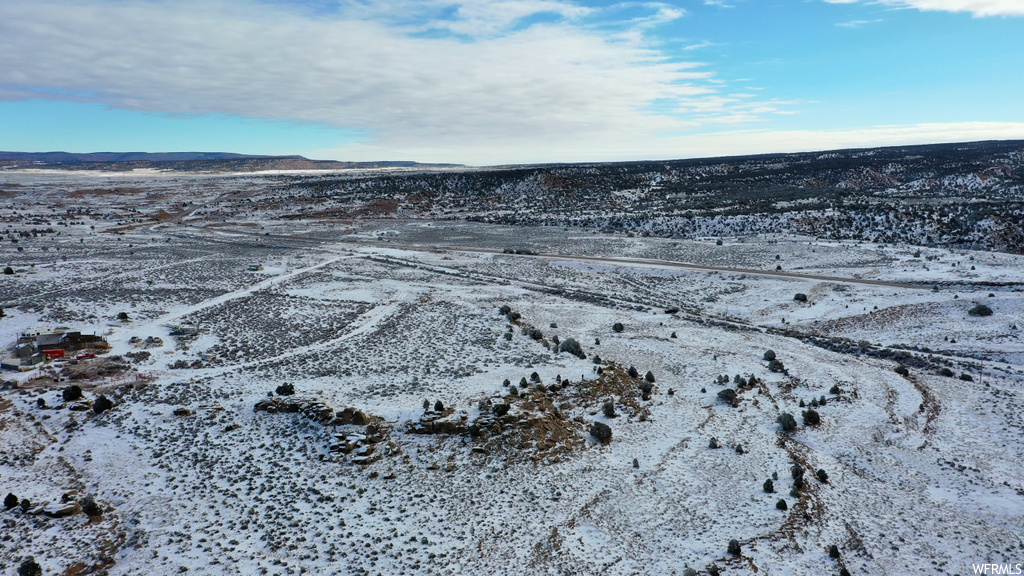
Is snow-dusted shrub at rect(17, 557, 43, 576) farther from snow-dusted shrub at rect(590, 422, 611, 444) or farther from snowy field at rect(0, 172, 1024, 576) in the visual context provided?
snow-dusted shrub at rect(590, 422, 611, 444)

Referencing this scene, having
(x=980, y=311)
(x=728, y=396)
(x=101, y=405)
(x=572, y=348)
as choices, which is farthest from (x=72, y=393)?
(x=980, y=311)

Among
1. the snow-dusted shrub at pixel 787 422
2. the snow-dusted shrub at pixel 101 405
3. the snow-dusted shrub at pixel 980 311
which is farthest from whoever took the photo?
the snow-dusted shrub at pixel 980 311

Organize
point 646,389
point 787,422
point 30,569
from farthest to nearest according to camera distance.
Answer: point 646,389 → point 787,422 → point 30,569

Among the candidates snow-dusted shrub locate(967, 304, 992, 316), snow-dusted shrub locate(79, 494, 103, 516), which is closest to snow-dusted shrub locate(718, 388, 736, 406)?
snow-dusted shrub locate(967, 304, 992, 316)

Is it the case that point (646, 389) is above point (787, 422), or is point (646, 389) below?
above

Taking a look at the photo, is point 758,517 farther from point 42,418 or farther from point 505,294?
point 505,294

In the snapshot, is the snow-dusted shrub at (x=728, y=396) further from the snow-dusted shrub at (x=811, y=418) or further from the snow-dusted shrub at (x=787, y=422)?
the snow-dusted shrub at (x=811, y=418)

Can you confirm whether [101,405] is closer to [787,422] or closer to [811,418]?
[787,422]

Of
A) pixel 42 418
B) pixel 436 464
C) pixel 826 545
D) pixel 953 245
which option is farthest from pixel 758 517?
pixel 953 245

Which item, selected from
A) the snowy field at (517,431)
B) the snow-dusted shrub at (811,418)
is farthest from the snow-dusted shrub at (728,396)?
the snow-dusted shrub at (811,418)
